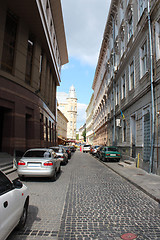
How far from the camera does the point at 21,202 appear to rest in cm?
366

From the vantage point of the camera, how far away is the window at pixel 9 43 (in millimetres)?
15663

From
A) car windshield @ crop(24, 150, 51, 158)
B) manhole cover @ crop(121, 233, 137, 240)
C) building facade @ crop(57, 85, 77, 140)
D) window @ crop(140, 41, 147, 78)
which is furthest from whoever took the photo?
building facade @ crop(57, 85, 77, 140)

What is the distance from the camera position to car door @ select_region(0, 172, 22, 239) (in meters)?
2.75

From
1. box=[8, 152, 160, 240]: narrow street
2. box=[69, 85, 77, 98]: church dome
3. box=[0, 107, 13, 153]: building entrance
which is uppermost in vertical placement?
box=[69, 85, 77, 98]: church dome

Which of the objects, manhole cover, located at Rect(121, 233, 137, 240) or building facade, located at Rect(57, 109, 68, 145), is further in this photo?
building facade, located at Rect(57, 109, 68, 145)

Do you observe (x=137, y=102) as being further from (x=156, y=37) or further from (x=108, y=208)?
(x=108, y=208)

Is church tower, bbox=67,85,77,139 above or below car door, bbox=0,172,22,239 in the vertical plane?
above

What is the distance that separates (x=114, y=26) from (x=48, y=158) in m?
22.3

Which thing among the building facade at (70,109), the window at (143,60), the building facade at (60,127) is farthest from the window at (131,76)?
the building facade at (70,109)

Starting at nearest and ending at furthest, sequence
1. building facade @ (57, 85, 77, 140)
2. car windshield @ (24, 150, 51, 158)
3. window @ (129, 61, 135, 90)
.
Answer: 1. car windshield @ (24, 150, 51, 158)
2. window @ (129, 61, 135, 90)
3. building facade @ (57, 85, 77, 140)

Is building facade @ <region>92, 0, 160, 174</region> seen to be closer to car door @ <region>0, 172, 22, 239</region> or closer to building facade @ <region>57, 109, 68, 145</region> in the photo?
car door @ <region>0, 172, 22, 239</region>

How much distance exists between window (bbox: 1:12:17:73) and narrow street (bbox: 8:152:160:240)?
463 inches

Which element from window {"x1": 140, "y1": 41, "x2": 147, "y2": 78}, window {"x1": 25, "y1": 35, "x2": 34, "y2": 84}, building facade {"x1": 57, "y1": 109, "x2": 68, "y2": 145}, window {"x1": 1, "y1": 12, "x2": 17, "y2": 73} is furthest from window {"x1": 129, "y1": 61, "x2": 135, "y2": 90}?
building facade {"x1": 57, "y1": 109, "x2": 68, "y2": 145}

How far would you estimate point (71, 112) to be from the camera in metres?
110
